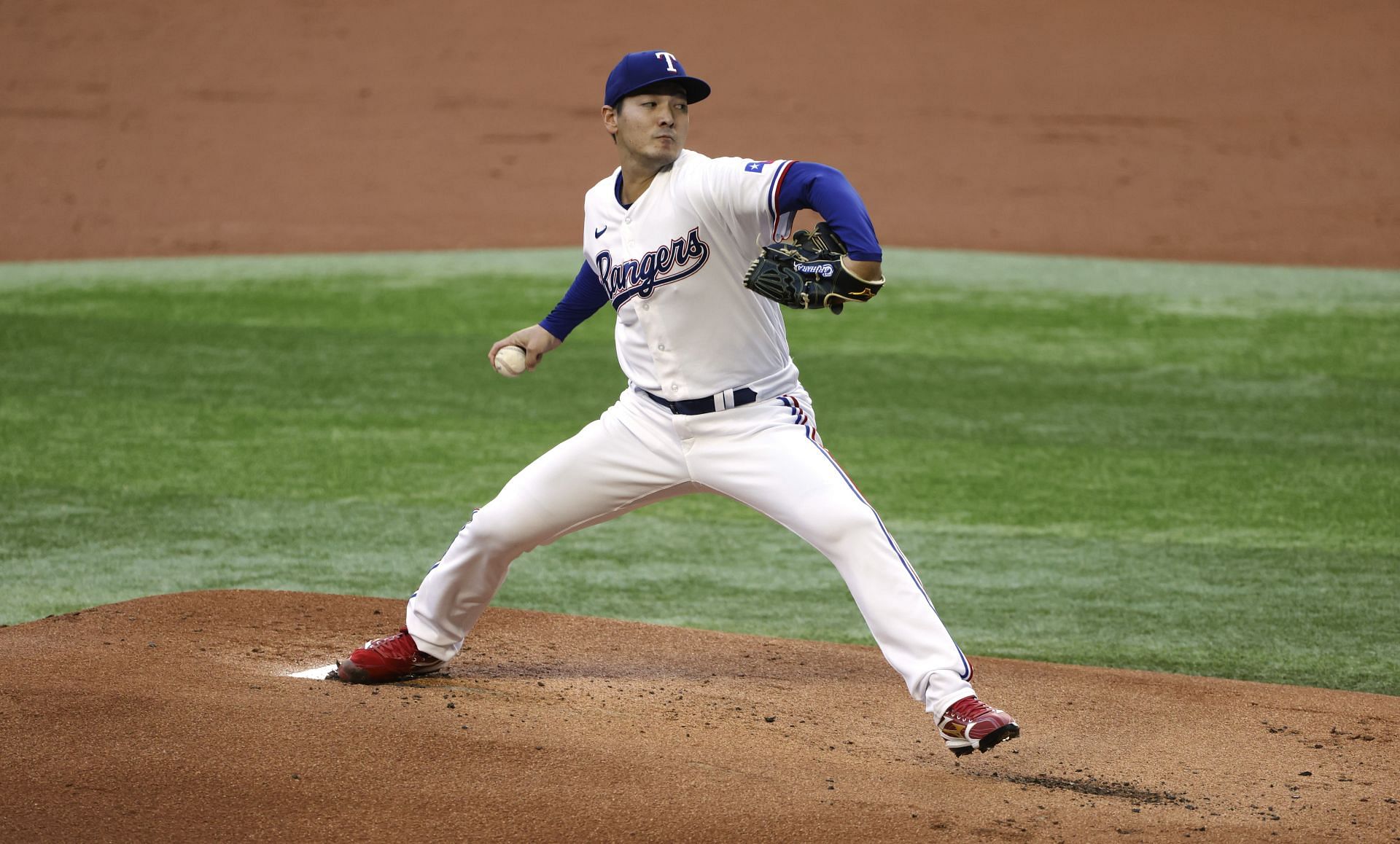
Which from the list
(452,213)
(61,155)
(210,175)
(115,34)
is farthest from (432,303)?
(115,34)

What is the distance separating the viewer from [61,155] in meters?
17.2

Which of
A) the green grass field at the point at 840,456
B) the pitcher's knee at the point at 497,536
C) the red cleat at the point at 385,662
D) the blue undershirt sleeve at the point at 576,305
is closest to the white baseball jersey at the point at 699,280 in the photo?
the blue undershirt sleeve at the point at 576,305

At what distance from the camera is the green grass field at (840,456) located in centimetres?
542

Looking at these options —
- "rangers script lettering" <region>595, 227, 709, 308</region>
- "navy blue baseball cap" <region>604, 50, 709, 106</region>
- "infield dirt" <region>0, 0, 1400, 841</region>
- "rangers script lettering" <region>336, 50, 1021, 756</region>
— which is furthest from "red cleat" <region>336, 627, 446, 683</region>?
"infield dirt" <region>0, 0, 1400, 841</region>

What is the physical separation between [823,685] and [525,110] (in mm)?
14548

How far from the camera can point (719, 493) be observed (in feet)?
12.6

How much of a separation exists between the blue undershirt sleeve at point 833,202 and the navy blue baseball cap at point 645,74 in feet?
1.29

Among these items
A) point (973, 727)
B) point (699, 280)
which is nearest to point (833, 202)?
point (699, 280)

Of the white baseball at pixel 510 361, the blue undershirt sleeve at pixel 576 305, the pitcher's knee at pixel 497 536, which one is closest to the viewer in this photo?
the pitcher's knee at pixel 497 536

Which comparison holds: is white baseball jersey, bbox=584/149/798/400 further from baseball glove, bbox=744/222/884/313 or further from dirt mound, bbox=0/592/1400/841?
dirt mound, bbox=0/592/1400/841

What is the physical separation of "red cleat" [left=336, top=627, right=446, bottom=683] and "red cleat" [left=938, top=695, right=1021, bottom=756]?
57.4 inches

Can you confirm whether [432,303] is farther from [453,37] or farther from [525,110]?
[453,37]

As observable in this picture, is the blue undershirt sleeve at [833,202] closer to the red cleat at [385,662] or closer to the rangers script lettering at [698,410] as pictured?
the rangers script lettering at [698,410]

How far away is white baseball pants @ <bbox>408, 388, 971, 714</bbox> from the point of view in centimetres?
348
